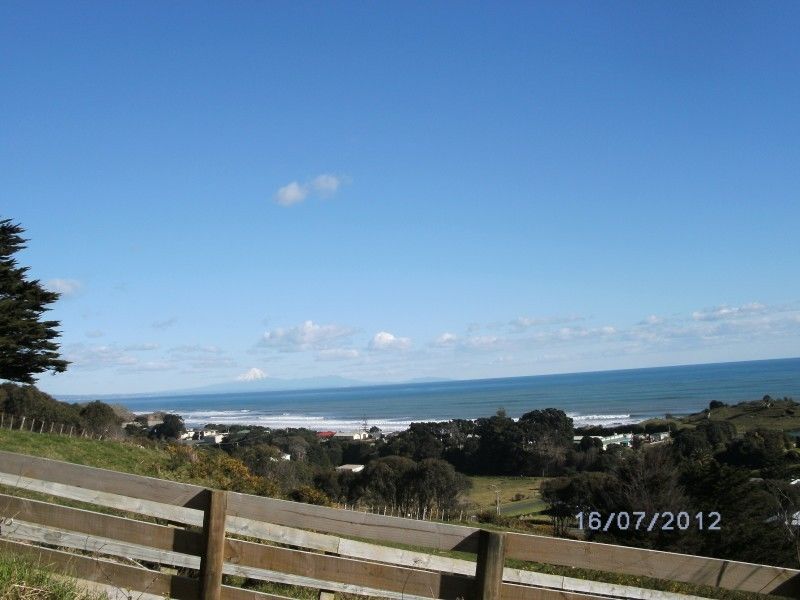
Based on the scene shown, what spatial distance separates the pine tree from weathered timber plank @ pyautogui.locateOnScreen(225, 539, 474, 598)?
34.6 m

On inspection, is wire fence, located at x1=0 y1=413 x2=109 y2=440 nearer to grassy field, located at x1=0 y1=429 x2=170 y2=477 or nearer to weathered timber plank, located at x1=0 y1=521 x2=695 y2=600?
grassy field, located at x1=0 y1=429 x2=170 y2=477

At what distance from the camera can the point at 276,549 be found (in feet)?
18.3

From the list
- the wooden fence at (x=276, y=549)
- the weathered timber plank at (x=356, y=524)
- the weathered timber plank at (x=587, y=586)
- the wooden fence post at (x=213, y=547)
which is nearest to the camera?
the wooden fence at (x=276, y=549)

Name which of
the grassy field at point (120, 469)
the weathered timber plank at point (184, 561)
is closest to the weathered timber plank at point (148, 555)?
the weathered timber plank at point (184, 561)

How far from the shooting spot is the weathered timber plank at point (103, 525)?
223 inches

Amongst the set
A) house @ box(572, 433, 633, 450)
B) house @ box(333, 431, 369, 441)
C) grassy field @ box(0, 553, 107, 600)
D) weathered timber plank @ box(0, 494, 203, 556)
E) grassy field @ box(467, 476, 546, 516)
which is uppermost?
weathered timber plank @ box(0, 494, 203, 556)

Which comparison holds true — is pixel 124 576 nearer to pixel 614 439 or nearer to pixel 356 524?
pixel 356 524

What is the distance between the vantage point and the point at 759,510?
1125 inches

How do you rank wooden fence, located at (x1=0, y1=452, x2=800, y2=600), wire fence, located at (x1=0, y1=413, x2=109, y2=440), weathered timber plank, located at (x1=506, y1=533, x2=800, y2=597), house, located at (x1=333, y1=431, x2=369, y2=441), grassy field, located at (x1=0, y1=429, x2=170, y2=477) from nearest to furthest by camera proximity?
weathered timber plank, located at (x1=506, y1=533, x2=800, y2=597)
wooden fence, located at (x1=0, y1=452, x2=800, y2=600)
grassy field, located at (x1=0, y1=429, x2=170, y2=477)
wire fence, located at (x1=0, y1=413, x2=109, y2=440)
house, located at (x1=333, y1=431, x2=369, y2=441)

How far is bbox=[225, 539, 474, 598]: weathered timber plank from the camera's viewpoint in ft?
17.3

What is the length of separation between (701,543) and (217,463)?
51.3ft

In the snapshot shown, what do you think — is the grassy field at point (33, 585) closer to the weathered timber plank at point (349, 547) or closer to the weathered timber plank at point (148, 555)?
the weathered timber plank at point (148, 555)

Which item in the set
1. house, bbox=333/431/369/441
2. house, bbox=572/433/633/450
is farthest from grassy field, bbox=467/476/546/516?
house, bbox=333/431/369/441

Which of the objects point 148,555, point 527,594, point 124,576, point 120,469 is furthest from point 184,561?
point 120,469
